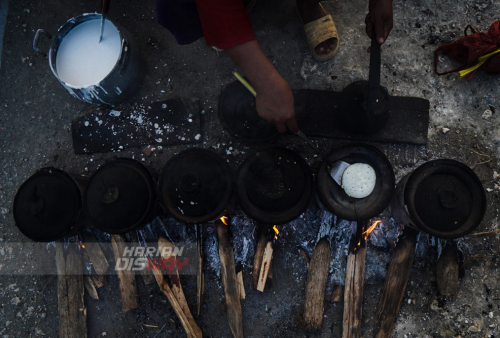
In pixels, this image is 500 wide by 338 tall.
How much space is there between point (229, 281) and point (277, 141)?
→ 1.45 meters

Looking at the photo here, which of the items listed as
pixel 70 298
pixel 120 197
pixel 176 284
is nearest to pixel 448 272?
pixel 176 284

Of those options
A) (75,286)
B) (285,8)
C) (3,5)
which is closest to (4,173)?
(75,286)

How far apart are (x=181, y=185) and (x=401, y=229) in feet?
6.88

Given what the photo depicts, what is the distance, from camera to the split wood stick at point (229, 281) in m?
2.85

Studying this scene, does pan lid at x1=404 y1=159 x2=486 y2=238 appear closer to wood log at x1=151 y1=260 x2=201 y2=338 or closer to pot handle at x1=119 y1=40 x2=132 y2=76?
wood log at x1=151 y1=260 x2=201 y2=338

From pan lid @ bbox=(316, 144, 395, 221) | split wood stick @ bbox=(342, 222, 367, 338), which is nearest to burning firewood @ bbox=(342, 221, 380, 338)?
split wood stick @ bbox=(342, 222, 367, 338)

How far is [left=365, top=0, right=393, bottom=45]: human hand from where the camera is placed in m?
2.12

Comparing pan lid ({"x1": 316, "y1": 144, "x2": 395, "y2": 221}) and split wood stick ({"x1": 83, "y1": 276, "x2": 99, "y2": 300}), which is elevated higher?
pan lid ({"x1": 316, "y1": 144, "x2": 395, "y2": 221})

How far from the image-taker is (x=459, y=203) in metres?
2.29

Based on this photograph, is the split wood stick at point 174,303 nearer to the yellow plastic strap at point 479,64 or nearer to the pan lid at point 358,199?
the pan lid at point 358,199

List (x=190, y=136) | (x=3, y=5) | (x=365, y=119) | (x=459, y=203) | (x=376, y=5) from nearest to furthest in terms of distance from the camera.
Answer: (x=376, y=5)
(x=459, y=203)
(x=365, y=119)
(x=190, y=136)
(x=3, y=5)

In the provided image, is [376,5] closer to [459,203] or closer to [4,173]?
[459,203]

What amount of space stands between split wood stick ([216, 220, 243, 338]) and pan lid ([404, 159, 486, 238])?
5.33 ft

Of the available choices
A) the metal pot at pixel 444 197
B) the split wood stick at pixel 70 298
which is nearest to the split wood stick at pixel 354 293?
the metal pot at pixel 444 197
